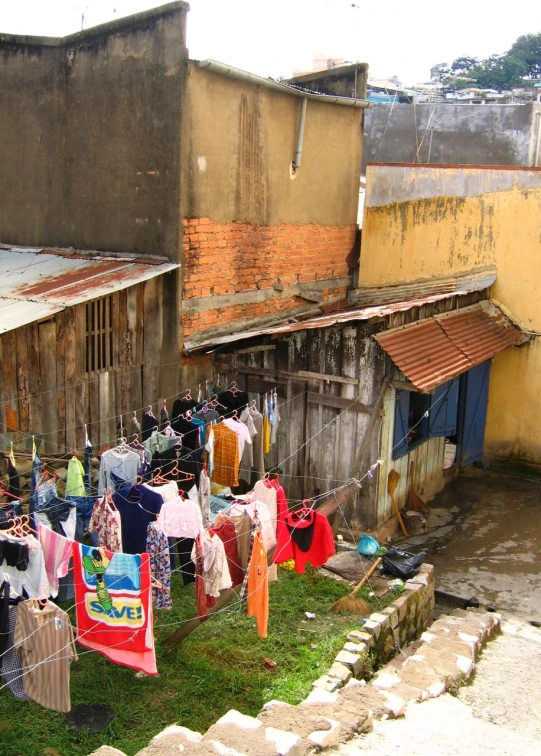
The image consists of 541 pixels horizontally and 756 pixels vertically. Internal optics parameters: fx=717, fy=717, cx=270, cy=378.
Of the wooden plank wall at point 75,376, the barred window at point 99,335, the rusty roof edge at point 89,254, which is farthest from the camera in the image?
the rusty roof edge at point 89,254

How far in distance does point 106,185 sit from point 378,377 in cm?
457

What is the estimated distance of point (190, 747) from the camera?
4.96 m

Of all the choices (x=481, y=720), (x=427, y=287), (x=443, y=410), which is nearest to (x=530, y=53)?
(x=427, y=287)

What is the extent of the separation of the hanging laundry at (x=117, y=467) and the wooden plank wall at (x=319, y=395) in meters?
3.20

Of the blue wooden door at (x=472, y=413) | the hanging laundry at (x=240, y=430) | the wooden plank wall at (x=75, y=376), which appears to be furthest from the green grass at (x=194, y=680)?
→ the blue wooden door at (x=472, y=413)

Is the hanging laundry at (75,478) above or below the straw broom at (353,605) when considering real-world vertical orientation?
above

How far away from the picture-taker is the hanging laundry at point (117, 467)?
7.60 m

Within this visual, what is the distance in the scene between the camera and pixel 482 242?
40.8ft

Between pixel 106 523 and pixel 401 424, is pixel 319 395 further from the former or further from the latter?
pixel 106 523

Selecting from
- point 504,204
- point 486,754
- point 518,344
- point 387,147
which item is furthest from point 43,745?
point 387,147

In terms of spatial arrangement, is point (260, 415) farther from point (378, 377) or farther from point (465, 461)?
point (465, 461)

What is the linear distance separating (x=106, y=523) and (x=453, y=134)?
48.6ft

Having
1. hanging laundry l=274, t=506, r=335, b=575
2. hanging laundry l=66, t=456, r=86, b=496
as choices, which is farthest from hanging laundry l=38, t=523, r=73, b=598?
hanging laundry l=274, t=506, r=335, b=575

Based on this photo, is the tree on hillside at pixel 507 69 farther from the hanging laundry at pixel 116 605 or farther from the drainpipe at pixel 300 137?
the hanging laundry at pixel 116 605
